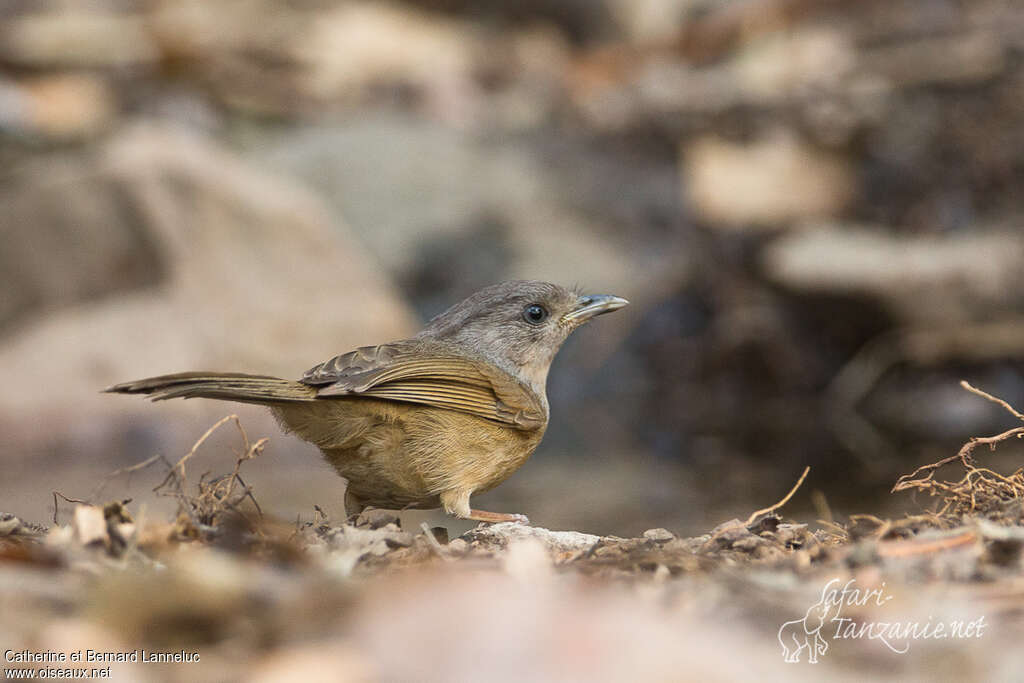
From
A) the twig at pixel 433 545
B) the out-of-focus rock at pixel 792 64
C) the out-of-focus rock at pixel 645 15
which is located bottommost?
the twig at pixel 433 545

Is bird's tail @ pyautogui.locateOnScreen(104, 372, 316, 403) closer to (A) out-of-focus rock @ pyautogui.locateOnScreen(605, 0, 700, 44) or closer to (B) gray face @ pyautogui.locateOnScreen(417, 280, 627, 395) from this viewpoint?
(B) gray face @ pyautogui.locateOnScreen(417, 280, 627, 395)

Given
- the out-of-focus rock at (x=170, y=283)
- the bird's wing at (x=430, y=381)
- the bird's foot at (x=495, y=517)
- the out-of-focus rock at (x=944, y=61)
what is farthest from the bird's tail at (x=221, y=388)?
the out-of-focus rock at (x=944, y=61)

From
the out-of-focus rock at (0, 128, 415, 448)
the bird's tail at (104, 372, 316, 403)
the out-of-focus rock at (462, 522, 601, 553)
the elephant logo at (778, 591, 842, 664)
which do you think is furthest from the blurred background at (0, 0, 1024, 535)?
the elephant logo at (778, 591, 842, 664)

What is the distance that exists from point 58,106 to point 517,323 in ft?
46.3

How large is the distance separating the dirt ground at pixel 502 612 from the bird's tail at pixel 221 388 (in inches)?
17.2

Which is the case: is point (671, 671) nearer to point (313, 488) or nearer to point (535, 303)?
point (535, 303)

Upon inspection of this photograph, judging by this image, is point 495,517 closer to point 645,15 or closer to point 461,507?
point 461,507

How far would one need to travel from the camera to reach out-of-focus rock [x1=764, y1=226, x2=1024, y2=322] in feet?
38.8

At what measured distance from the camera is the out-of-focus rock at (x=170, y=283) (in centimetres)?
1064

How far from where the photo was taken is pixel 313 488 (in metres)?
8.30

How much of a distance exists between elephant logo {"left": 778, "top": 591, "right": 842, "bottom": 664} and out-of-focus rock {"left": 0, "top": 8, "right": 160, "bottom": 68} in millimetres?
18579

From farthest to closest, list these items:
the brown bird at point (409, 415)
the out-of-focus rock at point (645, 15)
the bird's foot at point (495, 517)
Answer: the out-of-focus rock at point (645, 15), the bird's foot at point (495, 517), the brown bird at point (409, 415)

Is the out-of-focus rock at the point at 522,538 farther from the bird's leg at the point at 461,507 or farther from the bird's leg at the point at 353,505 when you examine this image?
the bird's leg at the point at 353,505

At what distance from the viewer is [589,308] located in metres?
5.72
